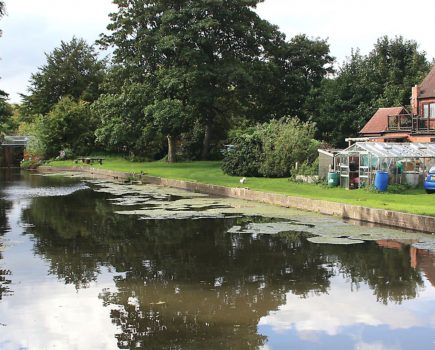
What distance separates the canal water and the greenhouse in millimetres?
8260

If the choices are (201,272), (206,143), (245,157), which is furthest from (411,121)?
(201,272)

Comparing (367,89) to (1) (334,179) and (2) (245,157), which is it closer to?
(2) (245,157)

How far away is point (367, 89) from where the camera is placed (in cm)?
5181

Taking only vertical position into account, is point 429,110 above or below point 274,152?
above

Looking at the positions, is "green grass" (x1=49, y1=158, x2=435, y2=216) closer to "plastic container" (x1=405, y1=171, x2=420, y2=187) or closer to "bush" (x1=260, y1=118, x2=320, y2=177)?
"plastic container" (x1=405, y1=171, x2=420, y2=187)

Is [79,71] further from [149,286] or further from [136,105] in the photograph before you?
[149,286]

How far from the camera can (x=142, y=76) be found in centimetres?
4850

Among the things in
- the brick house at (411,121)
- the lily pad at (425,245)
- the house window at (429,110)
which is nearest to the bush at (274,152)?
the brick house at (411,121)

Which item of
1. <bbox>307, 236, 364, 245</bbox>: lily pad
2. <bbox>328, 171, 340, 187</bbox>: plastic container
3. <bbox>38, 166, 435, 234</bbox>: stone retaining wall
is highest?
<bbox>328, 171, 340, 187</bbox>: plastic container

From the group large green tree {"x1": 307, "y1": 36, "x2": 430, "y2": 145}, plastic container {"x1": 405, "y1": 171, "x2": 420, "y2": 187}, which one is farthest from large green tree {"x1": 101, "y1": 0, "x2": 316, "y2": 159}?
plastic container {"x1": 405, "y1": 171, "x2": 420, "y2": 187}

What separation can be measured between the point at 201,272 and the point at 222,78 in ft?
115

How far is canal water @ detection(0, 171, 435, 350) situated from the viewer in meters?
7.75

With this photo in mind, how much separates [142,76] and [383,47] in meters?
23.7

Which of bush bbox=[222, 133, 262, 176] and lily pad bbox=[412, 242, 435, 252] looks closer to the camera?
lily pad bbox=[412, 242, 435, 252]
